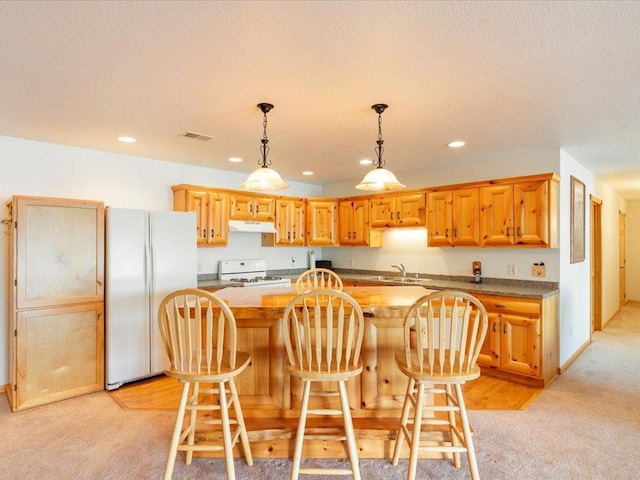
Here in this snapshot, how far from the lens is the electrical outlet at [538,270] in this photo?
4.07 meters

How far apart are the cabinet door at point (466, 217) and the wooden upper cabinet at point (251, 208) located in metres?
2.44

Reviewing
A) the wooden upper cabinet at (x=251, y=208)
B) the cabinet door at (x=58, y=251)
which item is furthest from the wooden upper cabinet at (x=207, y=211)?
the cabinet door at (x=58, y=251)

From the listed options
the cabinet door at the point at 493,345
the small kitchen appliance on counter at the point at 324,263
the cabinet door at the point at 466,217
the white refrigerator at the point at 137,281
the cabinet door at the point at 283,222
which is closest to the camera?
the white refrigerator at the point at 137,281

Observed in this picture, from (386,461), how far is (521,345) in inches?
82.2

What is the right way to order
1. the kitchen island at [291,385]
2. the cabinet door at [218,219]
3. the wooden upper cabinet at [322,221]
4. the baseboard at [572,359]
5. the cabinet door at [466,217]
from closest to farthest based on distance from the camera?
1. the kitchen island at [291,385]
2. the baseboard at [572,359]
3. the cabinet door at [466,217]
4. the cabinet door at [218,219]
5. the wooden upper cabinet at [322,221]

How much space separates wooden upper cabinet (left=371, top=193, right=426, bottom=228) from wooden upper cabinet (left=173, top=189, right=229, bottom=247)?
2.06 m

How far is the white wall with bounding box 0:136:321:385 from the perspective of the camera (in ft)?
11.5

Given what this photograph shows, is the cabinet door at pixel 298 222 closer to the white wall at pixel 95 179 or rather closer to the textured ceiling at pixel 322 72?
the white wall at pixel 95 179

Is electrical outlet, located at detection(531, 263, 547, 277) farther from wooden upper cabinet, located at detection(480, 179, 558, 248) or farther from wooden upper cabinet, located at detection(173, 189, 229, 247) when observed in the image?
wooden upper cabinet, located at detection(173, 189, 229, 247)

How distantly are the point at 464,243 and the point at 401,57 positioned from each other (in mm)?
2892

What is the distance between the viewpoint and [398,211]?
508 cm

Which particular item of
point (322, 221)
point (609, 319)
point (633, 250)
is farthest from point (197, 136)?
point (633, 250)

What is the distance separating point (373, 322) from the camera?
255cm

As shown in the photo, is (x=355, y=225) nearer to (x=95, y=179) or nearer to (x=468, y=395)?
(x=468, y=395)
